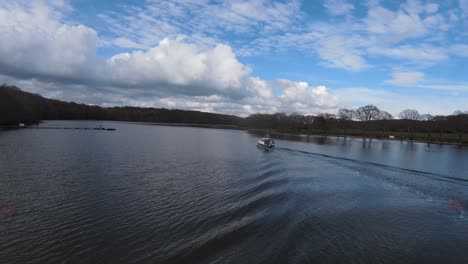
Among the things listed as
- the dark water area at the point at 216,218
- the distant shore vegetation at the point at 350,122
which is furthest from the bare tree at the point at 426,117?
the dark water area at the point at 216,218

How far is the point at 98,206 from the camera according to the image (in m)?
15.2

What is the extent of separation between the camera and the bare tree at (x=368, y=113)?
528 feet

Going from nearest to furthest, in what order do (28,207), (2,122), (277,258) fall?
(277,258), (28,207), (2,122)

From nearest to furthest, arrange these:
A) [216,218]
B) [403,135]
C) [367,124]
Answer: [216,218]
[403,135]
[367,124]

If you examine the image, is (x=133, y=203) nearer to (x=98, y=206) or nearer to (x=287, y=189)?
(x=98, y=206)

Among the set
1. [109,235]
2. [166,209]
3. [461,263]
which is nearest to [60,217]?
[109,235]

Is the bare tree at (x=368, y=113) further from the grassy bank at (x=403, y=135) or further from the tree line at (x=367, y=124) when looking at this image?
the grassy bank at (x=403, y=135)

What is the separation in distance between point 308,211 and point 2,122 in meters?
109

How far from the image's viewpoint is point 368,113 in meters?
163

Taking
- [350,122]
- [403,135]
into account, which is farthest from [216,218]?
[350,122]

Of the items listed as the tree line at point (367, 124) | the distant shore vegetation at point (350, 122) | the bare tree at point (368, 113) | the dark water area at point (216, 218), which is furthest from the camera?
the bare tree at point (368, 113)

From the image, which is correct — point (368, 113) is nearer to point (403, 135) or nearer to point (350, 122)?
point (350, 122)

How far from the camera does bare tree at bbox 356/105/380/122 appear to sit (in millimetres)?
161062

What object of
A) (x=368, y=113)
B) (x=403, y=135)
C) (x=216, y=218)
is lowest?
(x=216, y=218)
